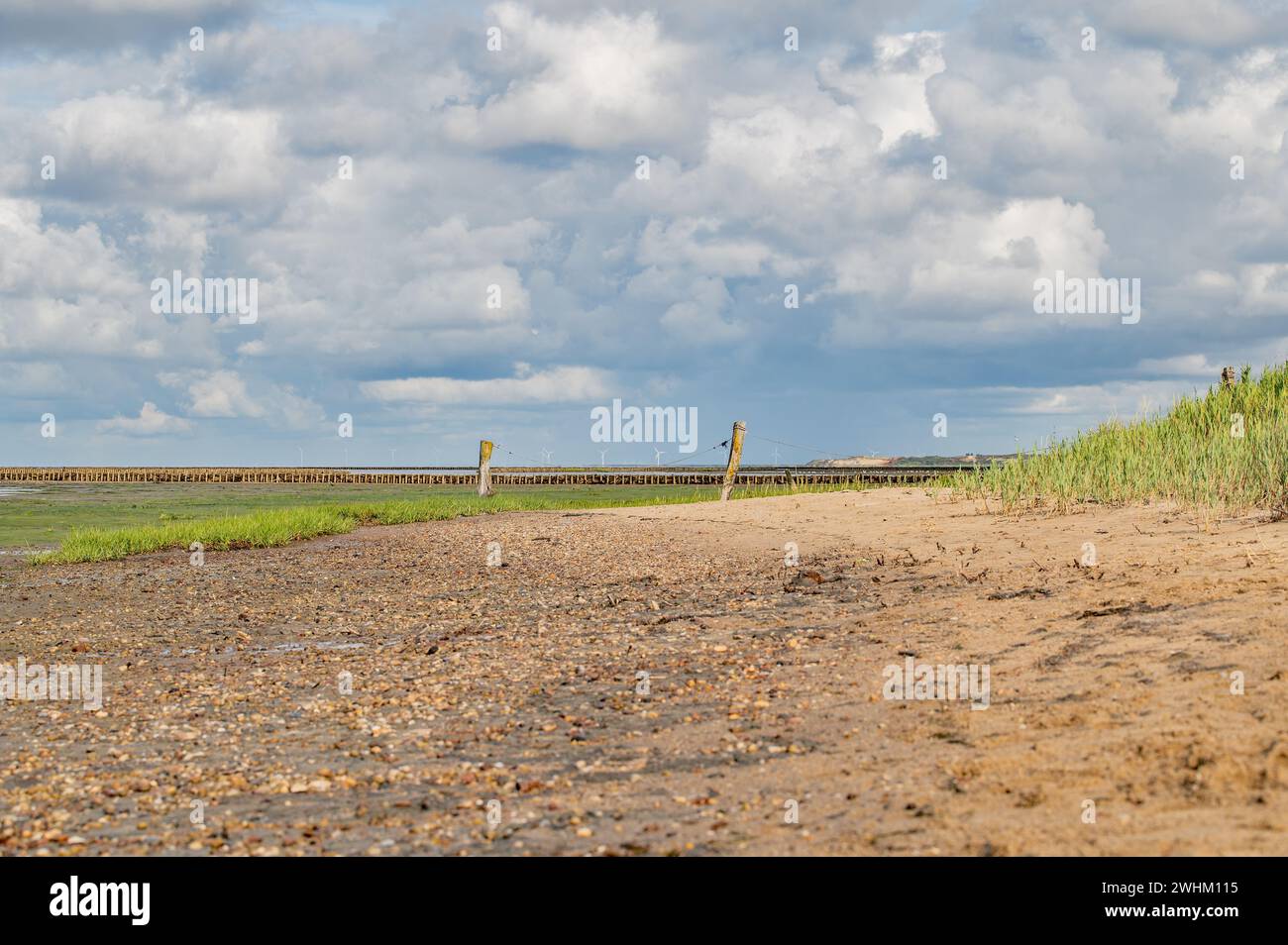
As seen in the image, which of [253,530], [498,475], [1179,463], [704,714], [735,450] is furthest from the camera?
[498,475]

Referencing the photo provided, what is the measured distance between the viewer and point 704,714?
893 cm

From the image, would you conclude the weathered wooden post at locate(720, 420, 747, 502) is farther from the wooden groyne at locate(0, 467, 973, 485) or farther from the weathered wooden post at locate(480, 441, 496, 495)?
the wooden groyne at locate(0, 467, 973, 485)

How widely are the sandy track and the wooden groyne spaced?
41.4 metres

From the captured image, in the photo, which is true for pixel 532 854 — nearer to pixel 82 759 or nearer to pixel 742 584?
pixel 82 759

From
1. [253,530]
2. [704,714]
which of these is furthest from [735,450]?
[704,714]

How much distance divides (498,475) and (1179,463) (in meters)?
66.1

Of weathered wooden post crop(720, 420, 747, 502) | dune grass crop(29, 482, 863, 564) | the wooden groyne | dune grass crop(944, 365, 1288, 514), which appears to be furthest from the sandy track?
the wooden groyne

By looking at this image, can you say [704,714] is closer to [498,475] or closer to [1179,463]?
[1179,463]

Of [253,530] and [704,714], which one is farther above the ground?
[253,530]

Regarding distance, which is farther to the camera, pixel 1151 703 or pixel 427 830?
pixel 1151 703

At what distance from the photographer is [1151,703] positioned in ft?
24.8
